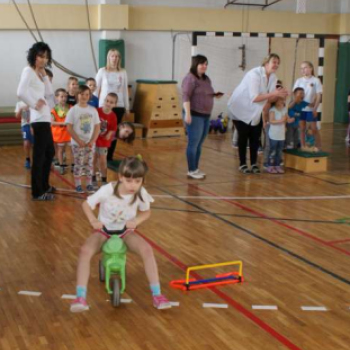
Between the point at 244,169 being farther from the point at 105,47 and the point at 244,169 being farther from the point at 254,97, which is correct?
the point at 105,47

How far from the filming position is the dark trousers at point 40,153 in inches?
249

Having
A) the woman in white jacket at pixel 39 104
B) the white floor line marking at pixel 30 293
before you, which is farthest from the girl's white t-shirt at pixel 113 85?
the white floor line marking at pixel 30 293

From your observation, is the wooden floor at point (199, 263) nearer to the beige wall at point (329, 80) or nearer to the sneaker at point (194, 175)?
the sneaker at point (194, 175)

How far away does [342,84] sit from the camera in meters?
14.8

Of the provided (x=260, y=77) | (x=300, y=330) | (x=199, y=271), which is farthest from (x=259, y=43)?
(x=300, y=330)

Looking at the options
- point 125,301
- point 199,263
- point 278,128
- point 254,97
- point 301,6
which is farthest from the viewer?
point 301,6

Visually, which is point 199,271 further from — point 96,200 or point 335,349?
point 335,349

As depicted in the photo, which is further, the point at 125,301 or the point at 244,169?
the point at 244,169

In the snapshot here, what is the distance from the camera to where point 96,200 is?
3.75 m

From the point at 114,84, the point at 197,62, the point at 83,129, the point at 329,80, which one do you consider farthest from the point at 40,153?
the point at 329,80

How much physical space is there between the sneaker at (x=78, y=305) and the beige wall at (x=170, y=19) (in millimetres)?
8981

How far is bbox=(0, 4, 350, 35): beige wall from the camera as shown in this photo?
1177 centimetres

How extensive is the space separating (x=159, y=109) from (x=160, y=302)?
858 cm

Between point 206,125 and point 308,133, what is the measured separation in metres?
3.70
